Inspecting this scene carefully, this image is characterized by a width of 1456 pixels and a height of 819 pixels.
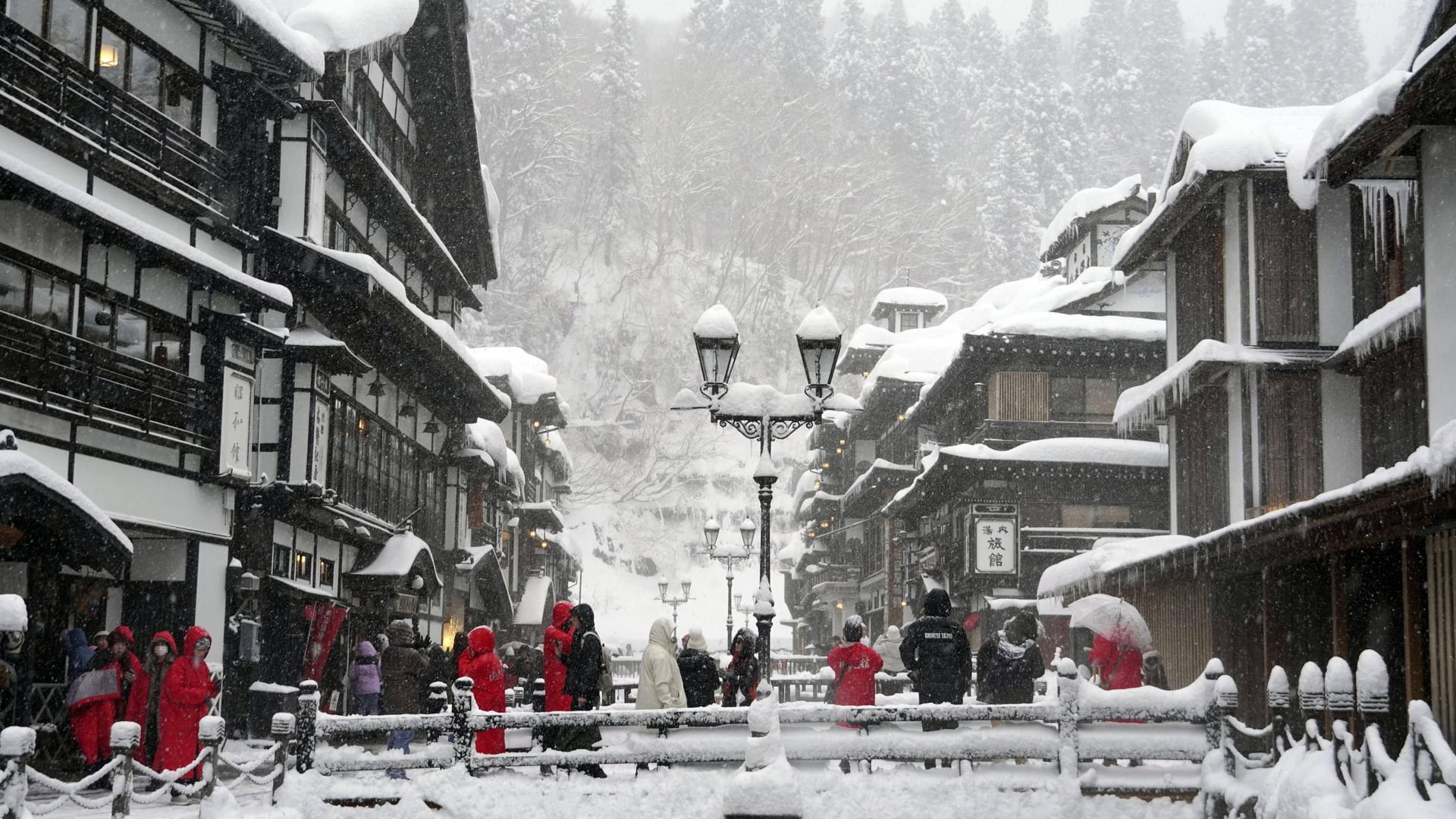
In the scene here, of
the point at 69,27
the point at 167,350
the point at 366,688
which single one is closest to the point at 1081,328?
the point at 366,688

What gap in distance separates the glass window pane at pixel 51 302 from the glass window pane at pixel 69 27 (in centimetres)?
268

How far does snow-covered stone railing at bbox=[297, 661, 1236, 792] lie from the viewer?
1156 centimetres

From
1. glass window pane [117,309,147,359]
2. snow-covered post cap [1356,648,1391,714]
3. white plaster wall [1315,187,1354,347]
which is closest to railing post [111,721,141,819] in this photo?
glass window pane [117,309,147,359]

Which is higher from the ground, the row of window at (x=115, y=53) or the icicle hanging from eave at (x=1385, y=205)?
the row of window at (x=115, y=53)

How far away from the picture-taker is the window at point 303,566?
76.5ft

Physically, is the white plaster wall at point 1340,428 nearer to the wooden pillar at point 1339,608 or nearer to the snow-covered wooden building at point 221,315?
the wooden pillar at point 1339,608

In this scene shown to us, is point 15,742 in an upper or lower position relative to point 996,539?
lower

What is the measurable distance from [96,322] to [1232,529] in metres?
14.5

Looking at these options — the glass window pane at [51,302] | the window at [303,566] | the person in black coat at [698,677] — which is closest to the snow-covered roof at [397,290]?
the window at [303,566]

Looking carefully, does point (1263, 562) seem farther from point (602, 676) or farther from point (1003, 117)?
point (1003, 117)

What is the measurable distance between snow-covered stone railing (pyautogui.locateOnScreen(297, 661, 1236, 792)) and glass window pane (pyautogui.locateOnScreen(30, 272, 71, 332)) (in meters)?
6.89

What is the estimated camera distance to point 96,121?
1692 cm

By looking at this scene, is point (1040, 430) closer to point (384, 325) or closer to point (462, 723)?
point (384, 325)

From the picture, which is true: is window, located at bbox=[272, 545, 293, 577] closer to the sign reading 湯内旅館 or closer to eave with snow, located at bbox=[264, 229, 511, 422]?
eave with snow, located at bbox=[264, 229, 511, 422]
